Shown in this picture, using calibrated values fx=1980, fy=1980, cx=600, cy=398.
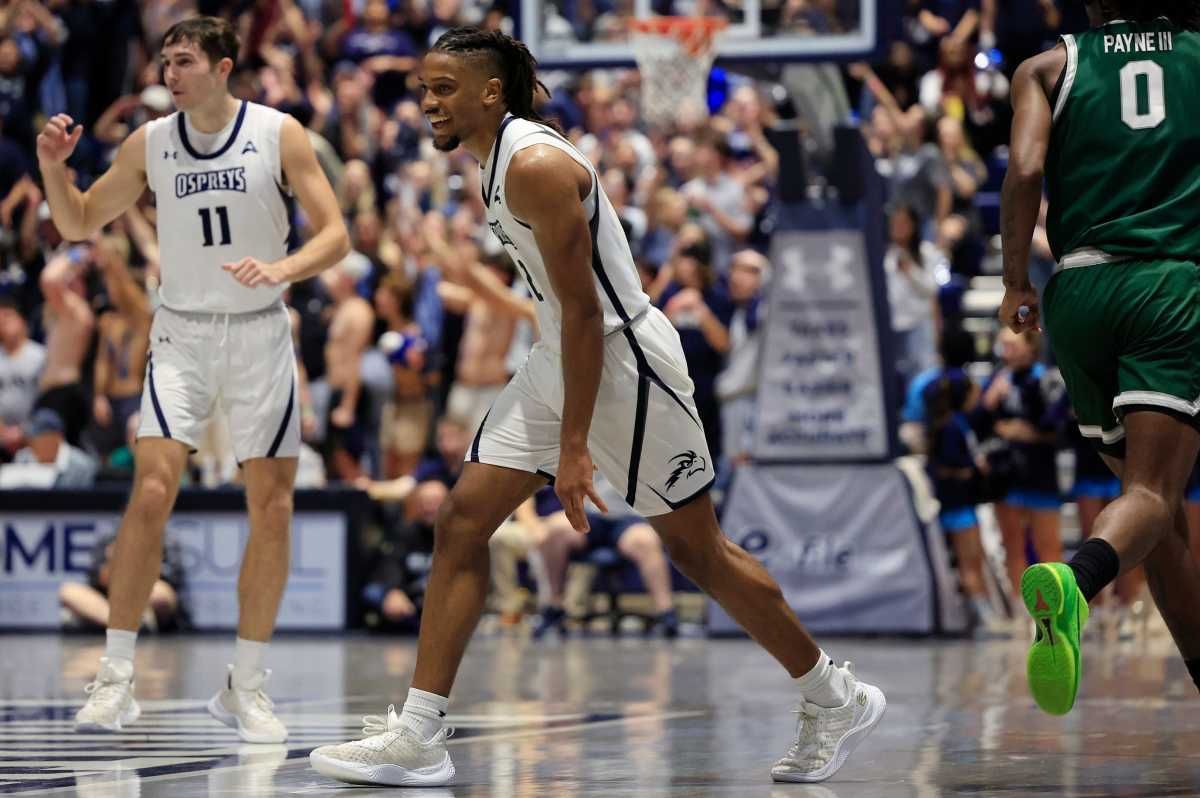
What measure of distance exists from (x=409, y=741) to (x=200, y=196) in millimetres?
2718

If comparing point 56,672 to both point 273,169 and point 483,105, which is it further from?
point 483,105

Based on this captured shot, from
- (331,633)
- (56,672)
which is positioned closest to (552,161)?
(56,672)

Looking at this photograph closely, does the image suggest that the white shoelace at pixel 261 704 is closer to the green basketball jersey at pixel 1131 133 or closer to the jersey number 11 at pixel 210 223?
the jersey number 11 at pixel 210 223

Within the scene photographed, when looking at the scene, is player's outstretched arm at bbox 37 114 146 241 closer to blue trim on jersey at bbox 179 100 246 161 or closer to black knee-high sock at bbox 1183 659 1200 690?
blue trim on jersey at bbox 179 100 246 161

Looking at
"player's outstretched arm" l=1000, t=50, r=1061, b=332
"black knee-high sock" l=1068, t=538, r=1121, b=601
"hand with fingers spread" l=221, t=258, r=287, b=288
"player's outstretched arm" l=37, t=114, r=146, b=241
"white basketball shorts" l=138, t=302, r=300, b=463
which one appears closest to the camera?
"black knee-high sock" l=1068, t=538, r=1121, b=601

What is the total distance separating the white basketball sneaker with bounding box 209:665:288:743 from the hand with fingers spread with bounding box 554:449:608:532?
2126mm

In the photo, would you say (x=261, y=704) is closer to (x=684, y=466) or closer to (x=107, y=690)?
(x=107, y=690)

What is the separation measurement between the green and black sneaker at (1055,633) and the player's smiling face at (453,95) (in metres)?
2.06

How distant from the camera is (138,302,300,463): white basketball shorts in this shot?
7461mm

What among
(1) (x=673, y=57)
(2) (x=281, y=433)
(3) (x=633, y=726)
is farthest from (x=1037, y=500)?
(2) (x=281, y=433)

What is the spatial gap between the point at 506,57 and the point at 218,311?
210cm

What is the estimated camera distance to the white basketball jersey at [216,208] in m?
7.52

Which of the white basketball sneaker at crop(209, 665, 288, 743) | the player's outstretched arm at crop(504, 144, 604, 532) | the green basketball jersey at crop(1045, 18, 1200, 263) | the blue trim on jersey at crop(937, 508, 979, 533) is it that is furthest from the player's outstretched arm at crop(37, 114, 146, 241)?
the blue trim on jersey at crop(937, 508, 979, 533)

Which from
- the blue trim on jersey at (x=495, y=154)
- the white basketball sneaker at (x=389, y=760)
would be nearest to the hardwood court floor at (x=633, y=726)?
the white basketball sneaker at (x=389, y=760)
